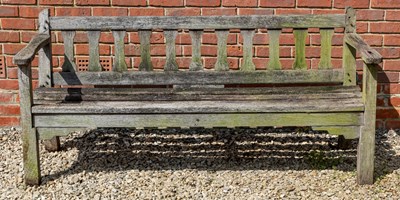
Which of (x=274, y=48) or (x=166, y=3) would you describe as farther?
(x=166, y=3)

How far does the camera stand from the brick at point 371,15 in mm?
4543

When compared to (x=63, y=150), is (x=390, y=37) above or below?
above

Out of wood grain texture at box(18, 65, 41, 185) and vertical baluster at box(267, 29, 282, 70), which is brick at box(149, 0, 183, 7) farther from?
wood grain texture at box(18, 65, 41, 185)

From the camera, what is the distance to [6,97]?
4.75 metres

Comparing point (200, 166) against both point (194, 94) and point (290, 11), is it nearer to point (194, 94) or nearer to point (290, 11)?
point (194, 94)

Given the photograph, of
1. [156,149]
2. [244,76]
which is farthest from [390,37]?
[156,149]

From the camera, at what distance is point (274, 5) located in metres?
4.52

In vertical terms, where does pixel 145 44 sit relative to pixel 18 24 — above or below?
below

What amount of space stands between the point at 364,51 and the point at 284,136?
51.1 inches

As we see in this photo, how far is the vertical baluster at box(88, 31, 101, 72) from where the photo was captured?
13.4 ft

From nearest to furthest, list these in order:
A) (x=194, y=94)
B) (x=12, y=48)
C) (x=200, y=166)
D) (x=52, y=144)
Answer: (x=194, y=94) → (x=200, y=166) → (x=52, y=144) → (x=12, y=48)

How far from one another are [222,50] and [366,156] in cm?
123

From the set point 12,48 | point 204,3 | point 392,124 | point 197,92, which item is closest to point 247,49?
point 197,92

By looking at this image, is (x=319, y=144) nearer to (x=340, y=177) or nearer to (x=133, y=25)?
(x=340, y=177)
